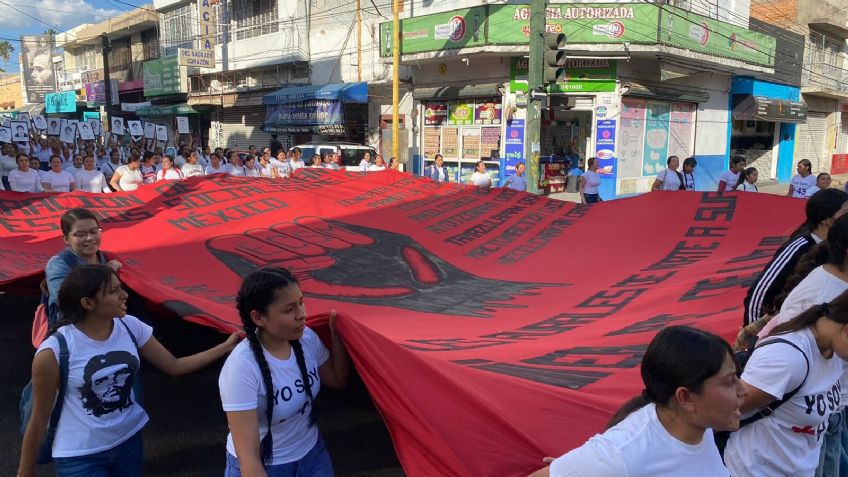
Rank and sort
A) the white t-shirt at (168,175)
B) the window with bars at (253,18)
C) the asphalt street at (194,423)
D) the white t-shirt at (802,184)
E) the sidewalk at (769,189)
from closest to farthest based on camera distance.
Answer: the asphalt street at (194,423) < the white t-shirt at (802,184) < the white t-shirt at (168,175) < the sidewalk at (769,189) < the window with bars at (253,18)

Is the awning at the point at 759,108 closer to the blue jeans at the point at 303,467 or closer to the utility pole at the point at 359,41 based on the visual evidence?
the utility pole at the point at 359,41

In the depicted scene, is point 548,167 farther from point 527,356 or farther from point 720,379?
point 720,379

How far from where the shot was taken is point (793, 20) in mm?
26828

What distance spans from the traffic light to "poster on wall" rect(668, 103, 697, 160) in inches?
444

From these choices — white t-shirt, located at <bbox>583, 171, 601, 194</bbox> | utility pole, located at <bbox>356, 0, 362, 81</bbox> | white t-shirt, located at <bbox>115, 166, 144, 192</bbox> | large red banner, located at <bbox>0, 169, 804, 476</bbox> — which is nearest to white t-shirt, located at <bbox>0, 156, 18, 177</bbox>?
white t-shirt, located at <bbox>115, 166, 144, 192</bbox>

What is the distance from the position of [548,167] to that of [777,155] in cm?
1477

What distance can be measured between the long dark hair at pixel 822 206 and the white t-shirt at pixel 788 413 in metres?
1.47

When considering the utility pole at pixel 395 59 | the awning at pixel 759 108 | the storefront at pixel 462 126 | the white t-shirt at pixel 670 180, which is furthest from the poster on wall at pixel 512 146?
the awning at pixel 759 108

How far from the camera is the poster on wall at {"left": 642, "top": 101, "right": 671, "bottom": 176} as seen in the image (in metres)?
19.2

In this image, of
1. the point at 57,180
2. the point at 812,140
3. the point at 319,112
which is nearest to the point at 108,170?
the point at 57,180

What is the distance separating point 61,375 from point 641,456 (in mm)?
2284

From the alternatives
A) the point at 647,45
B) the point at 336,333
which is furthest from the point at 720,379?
the point at 647,45

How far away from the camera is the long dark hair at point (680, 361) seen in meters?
1.67

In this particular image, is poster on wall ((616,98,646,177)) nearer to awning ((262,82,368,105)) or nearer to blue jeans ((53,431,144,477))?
awning ((262,82,368,105))
